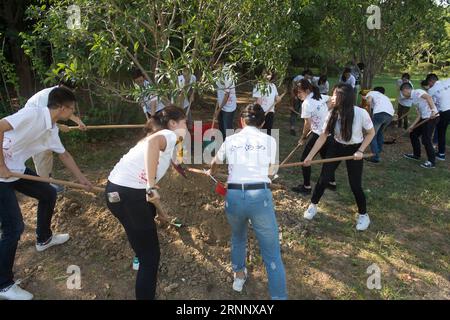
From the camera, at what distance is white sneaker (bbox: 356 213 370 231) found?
439cm

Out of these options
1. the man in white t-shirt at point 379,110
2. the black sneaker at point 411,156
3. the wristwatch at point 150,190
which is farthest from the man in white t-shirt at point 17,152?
the black sneaker at point 411,156

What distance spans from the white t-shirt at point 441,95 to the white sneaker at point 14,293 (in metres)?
7.10

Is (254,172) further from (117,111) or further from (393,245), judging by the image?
(117,111)

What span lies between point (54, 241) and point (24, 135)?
4.22ft

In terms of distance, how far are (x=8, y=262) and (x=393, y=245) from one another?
3668mm

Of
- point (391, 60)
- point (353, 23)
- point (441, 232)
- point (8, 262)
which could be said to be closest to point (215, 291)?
point (8, 262)

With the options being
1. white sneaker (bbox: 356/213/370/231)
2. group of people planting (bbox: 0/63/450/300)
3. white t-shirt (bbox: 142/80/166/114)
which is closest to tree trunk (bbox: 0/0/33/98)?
white t-shirt (bbox: 142/80/166/114)

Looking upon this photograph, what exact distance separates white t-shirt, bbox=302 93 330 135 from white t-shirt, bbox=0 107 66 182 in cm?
301

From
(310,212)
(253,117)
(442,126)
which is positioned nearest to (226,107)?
(310,212)

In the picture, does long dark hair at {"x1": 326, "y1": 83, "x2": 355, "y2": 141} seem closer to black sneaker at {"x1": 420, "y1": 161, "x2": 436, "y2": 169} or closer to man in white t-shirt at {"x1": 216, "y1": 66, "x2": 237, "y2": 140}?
man in white t-shirt at {"x1": 216, "y1": 66, "x2": 237, "y2": 140}

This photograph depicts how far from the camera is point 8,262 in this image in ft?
10.2

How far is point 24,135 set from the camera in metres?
3.02

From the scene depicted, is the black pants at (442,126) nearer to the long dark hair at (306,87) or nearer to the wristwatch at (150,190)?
the long dark hair at (306,87)

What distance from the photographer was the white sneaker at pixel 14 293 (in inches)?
123
